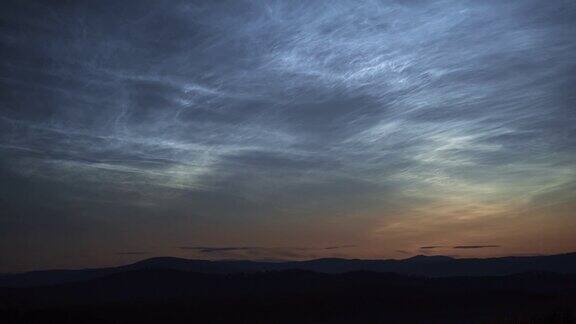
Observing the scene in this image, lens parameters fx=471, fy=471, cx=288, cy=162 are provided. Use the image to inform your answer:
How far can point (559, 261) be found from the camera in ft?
624

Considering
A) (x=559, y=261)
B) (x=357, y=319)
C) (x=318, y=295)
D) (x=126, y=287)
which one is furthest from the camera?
(x=559, y=261)

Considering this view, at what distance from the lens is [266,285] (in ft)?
312

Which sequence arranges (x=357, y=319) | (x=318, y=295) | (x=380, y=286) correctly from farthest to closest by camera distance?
(x=380, y=286)
(x=318, y=295)
(x=357, y=319)

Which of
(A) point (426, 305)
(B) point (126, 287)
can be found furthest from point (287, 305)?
(B) point (126, 287)

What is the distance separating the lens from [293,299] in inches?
2879

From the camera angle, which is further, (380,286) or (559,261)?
(559,261)

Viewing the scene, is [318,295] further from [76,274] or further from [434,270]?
[76,274]

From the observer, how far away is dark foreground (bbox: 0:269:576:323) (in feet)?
181

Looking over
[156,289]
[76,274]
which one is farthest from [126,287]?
[76,274]

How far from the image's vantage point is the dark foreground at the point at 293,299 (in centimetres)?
5506

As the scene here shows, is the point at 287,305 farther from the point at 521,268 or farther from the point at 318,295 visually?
the point at 521,268

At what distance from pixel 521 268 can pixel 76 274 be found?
185 m

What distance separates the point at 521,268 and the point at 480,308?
482 feet

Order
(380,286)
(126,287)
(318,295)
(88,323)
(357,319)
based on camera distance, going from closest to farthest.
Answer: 1. (88,323)
2. (357,319)
3. (318,295)
4. (380,286)
5. (126,287)
